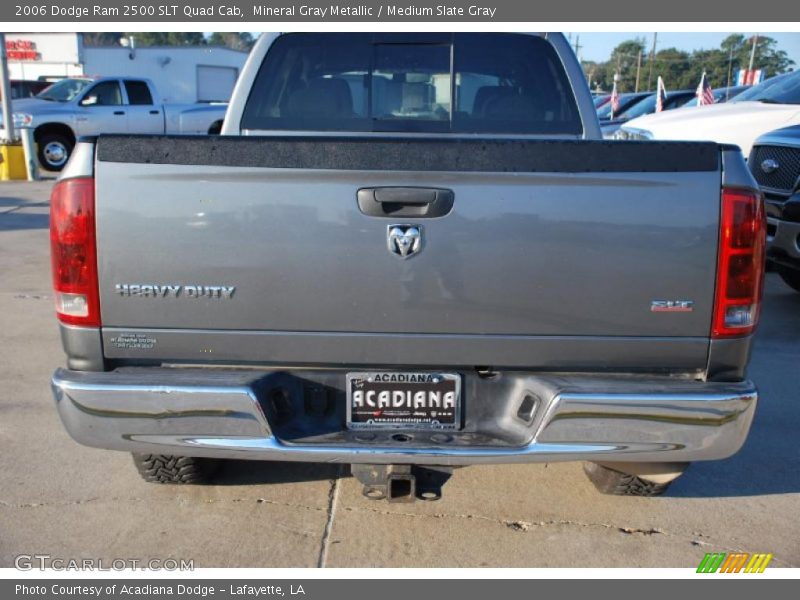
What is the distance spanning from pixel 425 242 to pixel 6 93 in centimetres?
1429

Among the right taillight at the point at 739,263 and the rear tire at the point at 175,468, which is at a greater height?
the right taillight at the point at 739,263

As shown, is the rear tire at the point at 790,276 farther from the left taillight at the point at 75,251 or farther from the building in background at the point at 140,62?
the building in background at the point at 140,62

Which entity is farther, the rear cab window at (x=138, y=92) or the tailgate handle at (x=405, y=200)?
the rear cab window at (x=138, y=92)

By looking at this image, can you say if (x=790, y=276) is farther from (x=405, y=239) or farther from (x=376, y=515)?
(x=405, y=239)

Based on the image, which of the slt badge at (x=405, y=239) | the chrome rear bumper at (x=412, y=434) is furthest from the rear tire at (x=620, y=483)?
the slt badge at (x=405, y=239)

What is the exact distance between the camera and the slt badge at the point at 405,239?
2471 millimetres

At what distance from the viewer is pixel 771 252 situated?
639 centimetres

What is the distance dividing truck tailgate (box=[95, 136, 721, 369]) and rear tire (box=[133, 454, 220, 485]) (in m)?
0.90

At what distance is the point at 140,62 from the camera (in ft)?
105

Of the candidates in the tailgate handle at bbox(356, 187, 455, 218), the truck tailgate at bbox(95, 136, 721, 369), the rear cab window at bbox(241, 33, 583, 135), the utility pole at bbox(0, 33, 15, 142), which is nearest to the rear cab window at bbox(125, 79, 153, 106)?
the utility pole at bbox(0, 33, 15, 142)

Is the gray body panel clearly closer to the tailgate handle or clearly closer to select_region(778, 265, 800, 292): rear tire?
the tailgate handle
